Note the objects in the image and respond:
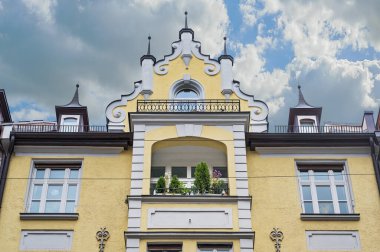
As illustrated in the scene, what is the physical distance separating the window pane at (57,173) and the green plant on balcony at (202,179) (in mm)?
5176

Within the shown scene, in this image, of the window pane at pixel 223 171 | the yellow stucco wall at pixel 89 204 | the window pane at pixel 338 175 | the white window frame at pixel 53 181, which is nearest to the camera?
the yellow stucco wall at pixel 89 204

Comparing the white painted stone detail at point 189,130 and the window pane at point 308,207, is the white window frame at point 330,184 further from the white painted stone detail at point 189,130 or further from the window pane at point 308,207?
the white painted stone detail at point 189,130

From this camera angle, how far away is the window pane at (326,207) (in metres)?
21.5

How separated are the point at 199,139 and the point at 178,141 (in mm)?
805

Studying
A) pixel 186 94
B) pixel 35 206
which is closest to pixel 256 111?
pixel 186 94

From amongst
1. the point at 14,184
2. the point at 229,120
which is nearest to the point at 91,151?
the point at 14,184

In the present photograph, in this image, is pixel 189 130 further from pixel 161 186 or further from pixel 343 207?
pixel 343 207

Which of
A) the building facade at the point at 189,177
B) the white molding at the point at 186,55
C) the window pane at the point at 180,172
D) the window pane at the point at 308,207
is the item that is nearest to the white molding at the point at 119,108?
the building facade at the point at 189,177

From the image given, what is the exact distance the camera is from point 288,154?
74.7 ft

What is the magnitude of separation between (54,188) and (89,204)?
1664 millimetres

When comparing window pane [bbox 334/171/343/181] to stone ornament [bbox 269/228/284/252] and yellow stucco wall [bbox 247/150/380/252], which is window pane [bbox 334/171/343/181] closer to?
yellow stucco wall [bbox 247/150/380/252]

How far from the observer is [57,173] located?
22531mm

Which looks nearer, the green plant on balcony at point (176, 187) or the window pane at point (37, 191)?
the green plant on balcony at point (176, 187)

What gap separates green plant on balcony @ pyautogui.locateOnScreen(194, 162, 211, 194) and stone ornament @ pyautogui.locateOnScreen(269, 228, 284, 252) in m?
2.70
